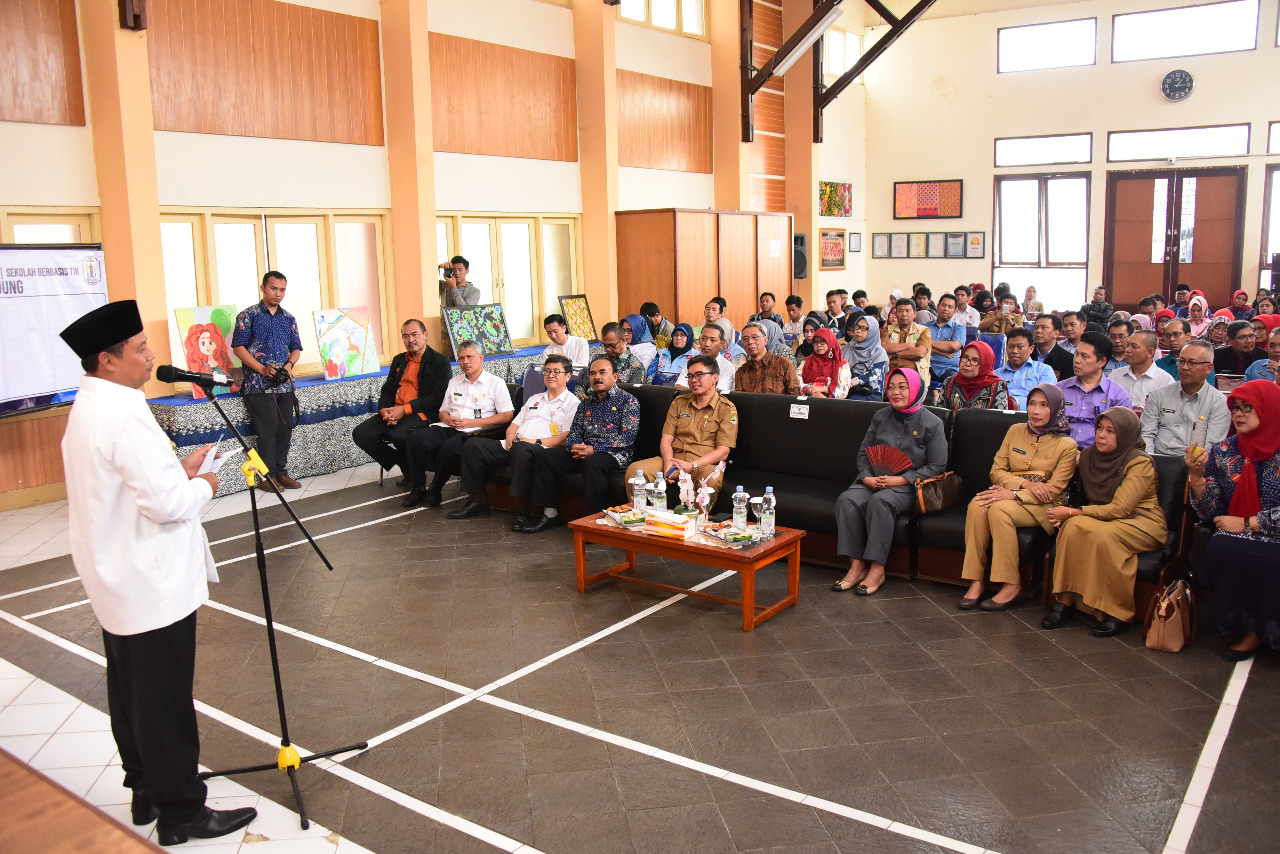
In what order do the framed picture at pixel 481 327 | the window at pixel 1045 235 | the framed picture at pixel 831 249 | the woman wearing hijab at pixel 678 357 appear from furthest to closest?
the framed picture at pixel 831 249 < the window at pixel 1045 235 < the framed picture at pixel 481 327 < the woman wearing hijab at pixel 678 357

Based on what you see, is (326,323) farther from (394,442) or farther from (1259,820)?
(1259,820)

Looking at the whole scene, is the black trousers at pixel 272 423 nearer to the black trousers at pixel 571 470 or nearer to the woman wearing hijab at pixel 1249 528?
the black trousers at pixel 571 470

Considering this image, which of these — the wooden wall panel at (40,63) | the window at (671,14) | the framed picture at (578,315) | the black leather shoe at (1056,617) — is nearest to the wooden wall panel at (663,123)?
the window at (671,14)

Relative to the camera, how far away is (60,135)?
7.36 m

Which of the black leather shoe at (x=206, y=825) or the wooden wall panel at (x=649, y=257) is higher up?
the wooden wall panel at (x=649, y=257)

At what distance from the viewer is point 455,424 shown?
7445mm

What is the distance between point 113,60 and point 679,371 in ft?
16.6

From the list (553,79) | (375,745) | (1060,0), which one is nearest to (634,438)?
(375,745)

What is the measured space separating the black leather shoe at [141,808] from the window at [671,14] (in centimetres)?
1074

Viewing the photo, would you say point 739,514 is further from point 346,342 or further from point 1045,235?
point 1045,235

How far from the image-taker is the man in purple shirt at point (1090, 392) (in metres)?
5.77

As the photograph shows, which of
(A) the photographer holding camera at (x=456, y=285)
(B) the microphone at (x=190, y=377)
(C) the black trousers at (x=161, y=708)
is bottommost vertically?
(C) the black trousers at (x=161, y=708)

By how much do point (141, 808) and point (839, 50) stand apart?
15.8m

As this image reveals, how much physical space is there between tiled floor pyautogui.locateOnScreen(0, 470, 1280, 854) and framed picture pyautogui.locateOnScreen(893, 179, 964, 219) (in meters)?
12.3
